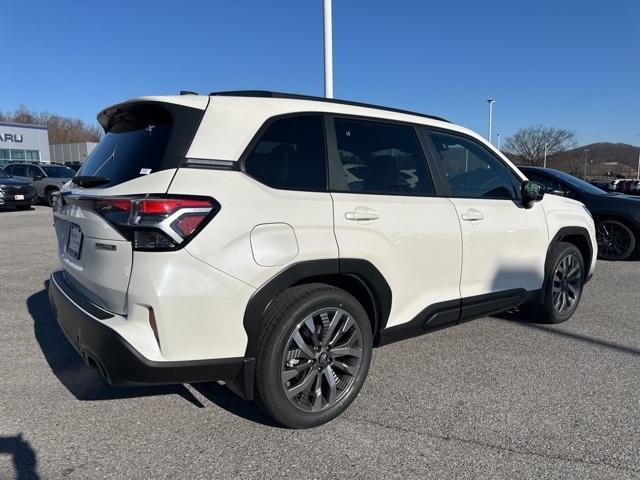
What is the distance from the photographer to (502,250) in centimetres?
389

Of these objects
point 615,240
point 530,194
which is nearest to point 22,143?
point 615,240

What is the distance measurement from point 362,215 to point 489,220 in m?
1.37

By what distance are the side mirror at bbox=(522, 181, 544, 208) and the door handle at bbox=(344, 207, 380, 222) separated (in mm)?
1818

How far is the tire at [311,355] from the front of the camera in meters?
2.60

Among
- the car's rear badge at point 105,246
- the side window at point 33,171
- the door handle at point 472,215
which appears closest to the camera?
the car's rear badge at point 105,246

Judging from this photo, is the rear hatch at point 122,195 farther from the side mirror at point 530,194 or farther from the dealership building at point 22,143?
the dealership building at point 22,143

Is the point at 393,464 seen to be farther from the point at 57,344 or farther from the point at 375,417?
the point at 57,344

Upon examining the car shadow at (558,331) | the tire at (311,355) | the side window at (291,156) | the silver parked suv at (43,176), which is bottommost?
the car shadow at (558,331)

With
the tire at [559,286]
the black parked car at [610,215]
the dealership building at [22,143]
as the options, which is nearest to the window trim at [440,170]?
the tire at [559,286]

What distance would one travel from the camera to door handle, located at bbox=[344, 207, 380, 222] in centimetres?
288

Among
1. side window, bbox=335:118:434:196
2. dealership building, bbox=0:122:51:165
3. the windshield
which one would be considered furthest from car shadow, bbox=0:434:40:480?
dealership building, bbox=0:122:51:165

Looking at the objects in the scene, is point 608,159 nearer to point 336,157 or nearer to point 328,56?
point 328,56

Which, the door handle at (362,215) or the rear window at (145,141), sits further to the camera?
the door handle at (362,215)

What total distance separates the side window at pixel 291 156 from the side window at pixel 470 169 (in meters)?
1.13
